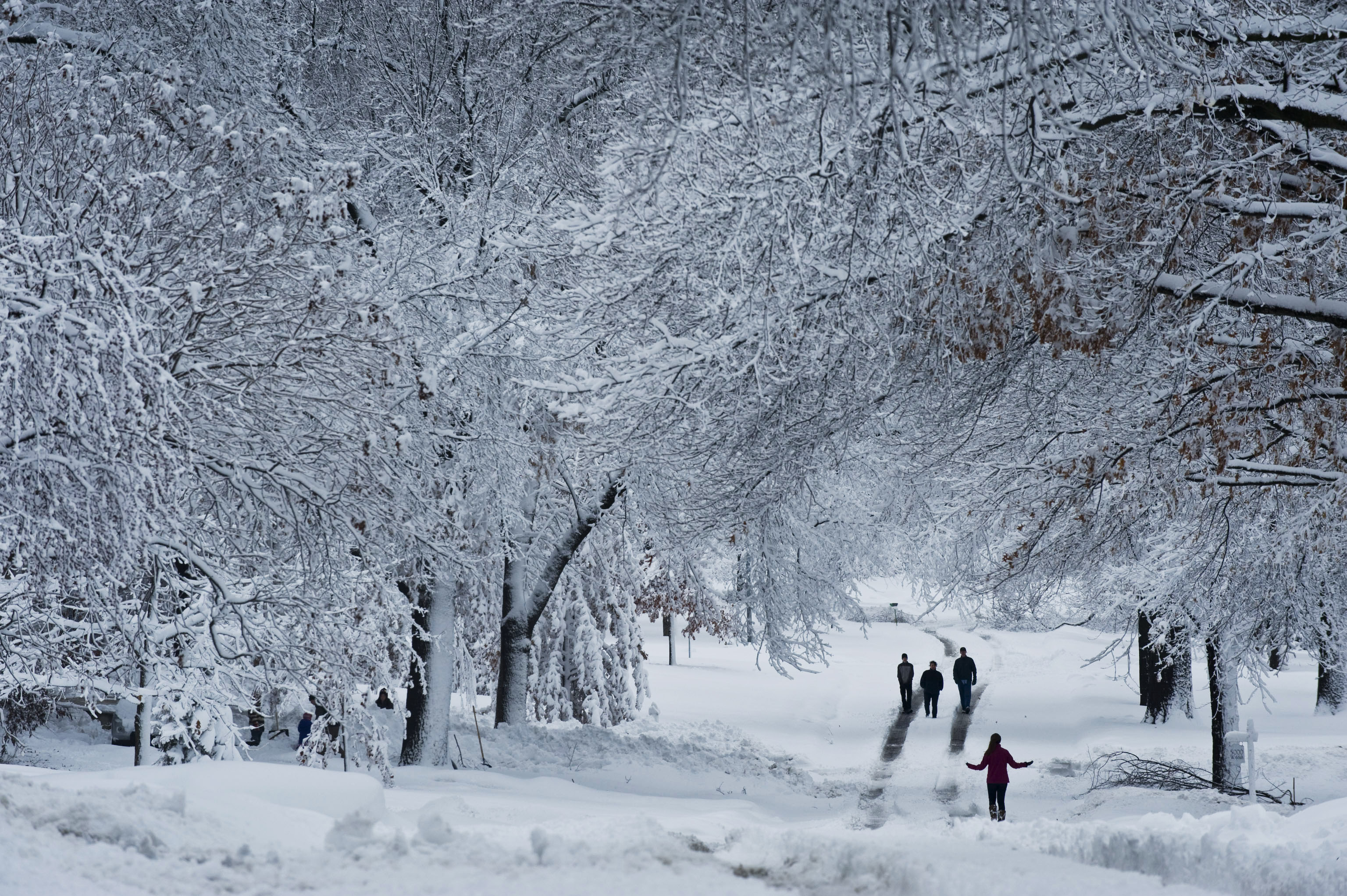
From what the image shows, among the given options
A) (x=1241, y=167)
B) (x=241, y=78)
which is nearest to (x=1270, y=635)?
(x=1241, y=167)

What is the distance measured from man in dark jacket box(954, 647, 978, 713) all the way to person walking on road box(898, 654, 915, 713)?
0.95 m

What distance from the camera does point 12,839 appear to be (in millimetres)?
6031

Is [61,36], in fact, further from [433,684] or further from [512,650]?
[512,650]

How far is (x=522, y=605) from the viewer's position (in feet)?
57.8

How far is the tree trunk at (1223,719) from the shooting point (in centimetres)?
1728

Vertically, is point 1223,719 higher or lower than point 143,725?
lower

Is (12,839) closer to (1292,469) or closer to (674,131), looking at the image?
(674,131)

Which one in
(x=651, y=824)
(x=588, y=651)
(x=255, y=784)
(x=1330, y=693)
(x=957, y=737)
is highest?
(x=588, y=651)

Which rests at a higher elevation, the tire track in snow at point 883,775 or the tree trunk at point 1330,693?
the tree trunk at point 1330,693

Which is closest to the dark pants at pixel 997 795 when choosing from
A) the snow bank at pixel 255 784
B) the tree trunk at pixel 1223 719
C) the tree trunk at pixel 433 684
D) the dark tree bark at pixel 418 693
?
the tree trunk at pixel 1223 719

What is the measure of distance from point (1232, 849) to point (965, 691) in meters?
20.2

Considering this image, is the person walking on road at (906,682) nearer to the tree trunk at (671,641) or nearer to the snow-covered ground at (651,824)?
the snow-covered ground at (651,824)

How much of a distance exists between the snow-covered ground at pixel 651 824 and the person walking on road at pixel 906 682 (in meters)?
3.87

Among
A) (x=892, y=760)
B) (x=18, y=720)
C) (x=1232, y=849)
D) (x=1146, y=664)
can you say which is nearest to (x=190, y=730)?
(x=18, y=720)
